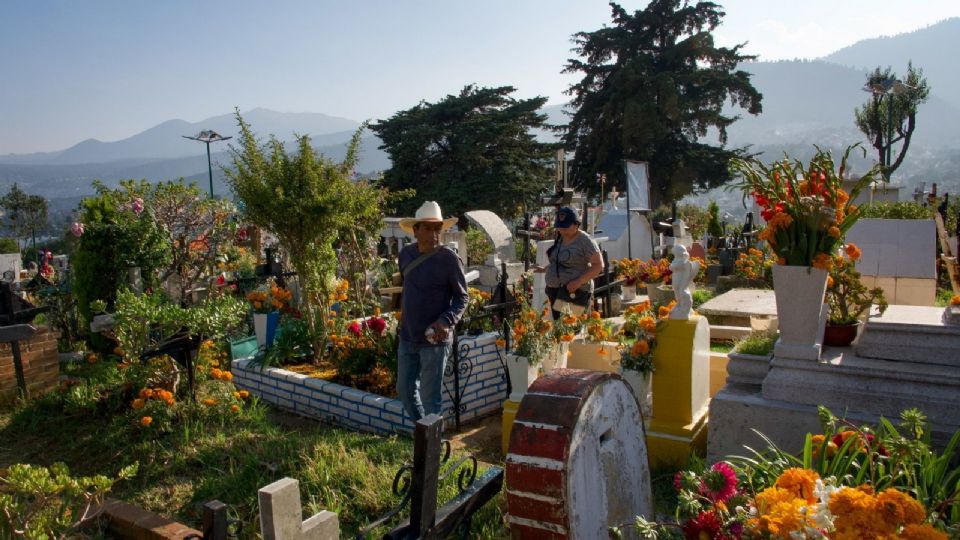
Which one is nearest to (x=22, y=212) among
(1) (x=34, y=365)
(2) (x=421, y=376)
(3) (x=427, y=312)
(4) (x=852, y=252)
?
(1) (x=34, y=365)

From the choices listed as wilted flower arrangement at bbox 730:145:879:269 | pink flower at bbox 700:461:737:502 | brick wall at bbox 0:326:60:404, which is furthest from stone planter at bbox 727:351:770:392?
brick wall at bbox 0:326:60:404

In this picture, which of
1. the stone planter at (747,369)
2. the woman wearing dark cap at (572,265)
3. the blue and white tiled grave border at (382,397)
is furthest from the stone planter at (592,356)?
the stone planter at (747,369)

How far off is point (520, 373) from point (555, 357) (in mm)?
344

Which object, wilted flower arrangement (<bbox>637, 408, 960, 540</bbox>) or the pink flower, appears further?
the pink flower

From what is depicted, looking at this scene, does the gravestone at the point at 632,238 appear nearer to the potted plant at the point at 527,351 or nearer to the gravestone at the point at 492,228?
the gravestone at the point at 492,228

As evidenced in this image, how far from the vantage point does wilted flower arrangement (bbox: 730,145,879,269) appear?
3.54m

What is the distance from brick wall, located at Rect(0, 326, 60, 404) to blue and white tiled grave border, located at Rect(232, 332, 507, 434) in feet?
6.99

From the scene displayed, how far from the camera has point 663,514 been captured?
316 centimetres

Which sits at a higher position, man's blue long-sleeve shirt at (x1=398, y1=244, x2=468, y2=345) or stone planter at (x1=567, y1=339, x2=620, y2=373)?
man's blue long-sleeve shirt at (x1=398, y1=244, x2=468, y2=345)

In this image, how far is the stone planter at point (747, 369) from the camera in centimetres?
393

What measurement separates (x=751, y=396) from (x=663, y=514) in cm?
103

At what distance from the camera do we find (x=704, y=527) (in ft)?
5.76

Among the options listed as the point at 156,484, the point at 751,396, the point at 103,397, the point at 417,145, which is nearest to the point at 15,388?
the point at 103,397

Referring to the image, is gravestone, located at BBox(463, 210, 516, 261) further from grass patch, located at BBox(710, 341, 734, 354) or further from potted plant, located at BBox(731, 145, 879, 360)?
potted plant, located at BBox(731, 145, 879, 360)
